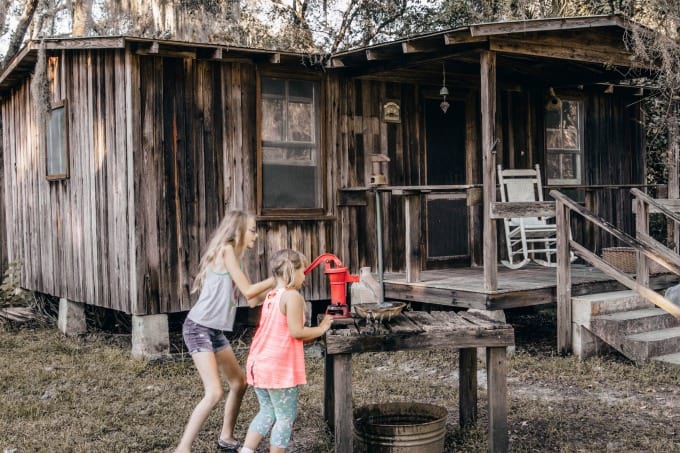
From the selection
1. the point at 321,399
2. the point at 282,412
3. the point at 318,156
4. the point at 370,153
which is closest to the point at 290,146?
the point at 318,156

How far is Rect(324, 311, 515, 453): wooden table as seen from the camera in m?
4.48

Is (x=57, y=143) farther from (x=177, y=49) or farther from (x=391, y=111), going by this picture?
(x=391, y=111)

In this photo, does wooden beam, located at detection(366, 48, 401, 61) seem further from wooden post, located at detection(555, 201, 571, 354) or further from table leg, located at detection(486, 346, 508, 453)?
table leg, located at detection(486, 346, 508, 453)

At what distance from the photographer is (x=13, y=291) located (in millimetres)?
11922

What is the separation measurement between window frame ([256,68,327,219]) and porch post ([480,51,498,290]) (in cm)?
228

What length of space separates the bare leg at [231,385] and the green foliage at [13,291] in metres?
7.84

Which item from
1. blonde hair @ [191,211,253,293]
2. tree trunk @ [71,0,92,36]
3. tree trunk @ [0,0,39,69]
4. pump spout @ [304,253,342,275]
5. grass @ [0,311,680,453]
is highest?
tree trunk @ [71,0,92,36]

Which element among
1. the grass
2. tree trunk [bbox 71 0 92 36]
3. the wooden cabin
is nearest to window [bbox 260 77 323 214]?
the wooden cabin

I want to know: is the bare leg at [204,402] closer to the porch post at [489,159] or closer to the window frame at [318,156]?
the porch post at [489,159]

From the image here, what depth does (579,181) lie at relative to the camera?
38.8ft

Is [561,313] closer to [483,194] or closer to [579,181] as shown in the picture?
[483,194]

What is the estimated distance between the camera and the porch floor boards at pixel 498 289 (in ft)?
26.2

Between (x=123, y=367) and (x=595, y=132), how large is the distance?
7.74 m

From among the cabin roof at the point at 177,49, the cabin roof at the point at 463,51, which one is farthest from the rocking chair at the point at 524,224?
the cabin roof at the point at 177,49
